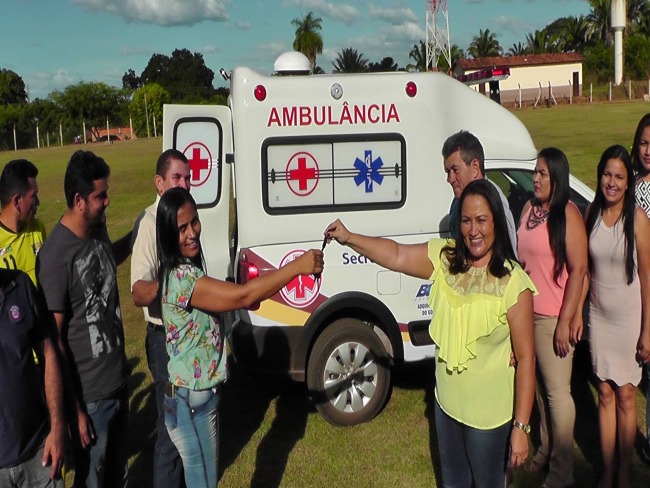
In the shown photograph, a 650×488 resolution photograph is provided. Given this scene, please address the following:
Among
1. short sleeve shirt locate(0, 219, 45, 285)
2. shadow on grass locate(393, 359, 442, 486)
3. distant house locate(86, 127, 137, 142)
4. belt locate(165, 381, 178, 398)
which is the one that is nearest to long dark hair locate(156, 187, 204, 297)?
belt locate(165, 381, 178, 398)

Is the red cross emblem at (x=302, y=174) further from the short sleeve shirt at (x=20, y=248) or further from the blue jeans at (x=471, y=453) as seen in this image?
the blue jeans at (x=471, y=453)

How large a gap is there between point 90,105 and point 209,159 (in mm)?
62982

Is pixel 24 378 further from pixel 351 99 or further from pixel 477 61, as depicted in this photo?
pixel 477 61

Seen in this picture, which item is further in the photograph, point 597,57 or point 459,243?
point 597,57

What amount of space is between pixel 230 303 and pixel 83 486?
1407 millimetres

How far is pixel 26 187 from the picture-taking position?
3859mm

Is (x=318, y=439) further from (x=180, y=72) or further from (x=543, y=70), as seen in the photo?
(x=180, y=72)

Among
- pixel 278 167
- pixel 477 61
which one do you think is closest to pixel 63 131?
pixel 477 61

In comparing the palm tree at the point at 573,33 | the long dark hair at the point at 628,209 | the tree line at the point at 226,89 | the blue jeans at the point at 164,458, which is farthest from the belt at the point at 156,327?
the palm tree at the point at 573,33

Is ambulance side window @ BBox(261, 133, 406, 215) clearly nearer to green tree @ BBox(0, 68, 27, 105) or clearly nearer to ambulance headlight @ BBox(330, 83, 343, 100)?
ambulance headlight @ BBox(330, 83, 343, 100)

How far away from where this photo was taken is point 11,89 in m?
78.9

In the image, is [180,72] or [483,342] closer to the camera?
[483,342]

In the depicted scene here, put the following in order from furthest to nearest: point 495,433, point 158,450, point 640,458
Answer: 1. point 640,458
2. point 158,450
3. point 495,433

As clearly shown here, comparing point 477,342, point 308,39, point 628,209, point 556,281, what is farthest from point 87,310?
point 308,39
